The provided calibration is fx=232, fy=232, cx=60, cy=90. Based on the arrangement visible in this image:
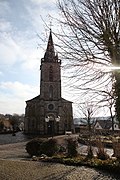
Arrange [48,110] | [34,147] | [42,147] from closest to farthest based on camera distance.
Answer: [42,147]
[34,147]
[48,110]

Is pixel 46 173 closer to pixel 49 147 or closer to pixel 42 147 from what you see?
pixel 49 147

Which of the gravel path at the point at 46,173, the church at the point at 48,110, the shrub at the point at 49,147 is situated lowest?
the gravel path at the point at 46,173

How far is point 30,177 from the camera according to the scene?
7691 millimetres

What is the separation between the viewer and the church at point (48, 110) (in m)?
53.6

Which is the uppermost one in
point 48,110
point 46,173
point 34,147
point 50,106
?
point 50,106

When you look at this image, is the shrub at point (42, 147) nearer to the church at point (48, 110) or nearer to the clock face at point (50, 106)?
the church at point (48, 110)

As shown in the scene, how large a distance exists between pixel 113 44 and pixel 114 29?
22.6 inches

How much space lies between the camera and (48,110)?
55375 millimetres

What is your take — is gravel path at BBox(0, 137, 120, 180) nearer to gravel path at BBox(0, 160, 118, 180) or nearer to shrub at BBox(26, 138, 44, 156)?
gravel path at BBox(0, 160, 118, 180)

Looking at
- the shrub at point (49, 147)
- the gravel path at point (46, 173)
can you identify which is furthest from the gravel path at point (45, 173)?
the shrub at point (49, 147)

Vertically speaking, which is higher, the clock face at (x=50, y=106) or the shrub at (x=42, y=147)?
the clock face at (x=50, y=106)

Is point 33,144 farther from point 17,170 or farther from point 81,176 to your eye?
point 81,176

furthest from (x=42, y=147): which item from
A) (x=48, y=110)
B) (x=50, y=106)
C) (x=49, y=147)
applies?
(x=50, y=106)

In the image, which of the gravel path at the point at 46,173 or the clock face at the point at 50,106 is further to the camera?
the clock face at the point at 50,106
